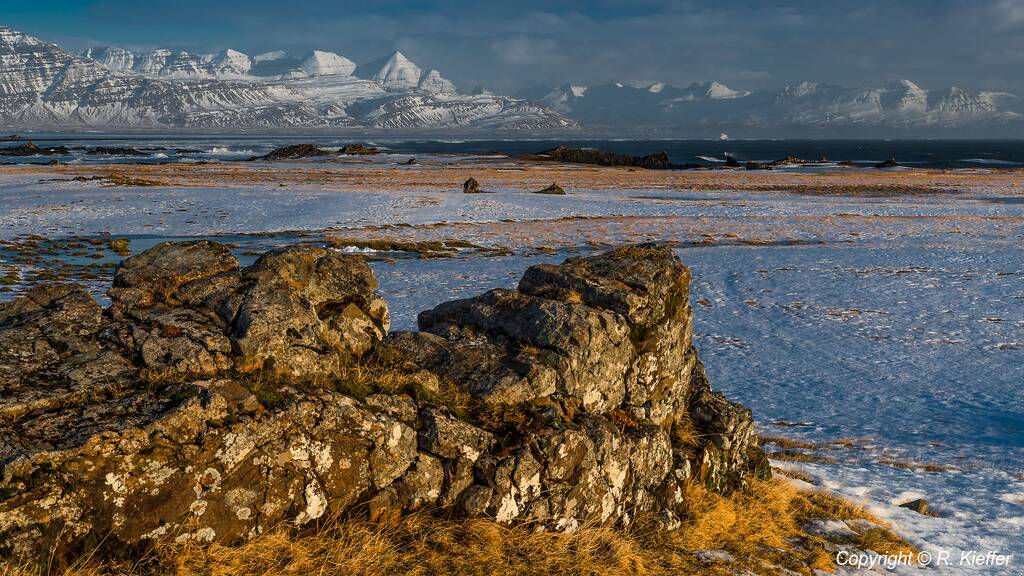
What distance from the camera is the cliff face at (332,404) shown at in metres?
6.44

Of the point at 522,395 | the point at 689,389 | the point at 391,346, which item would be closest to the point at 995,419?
the point at 689,389

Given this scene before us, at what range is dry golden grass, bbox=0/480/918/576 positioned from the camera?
21.7 ft

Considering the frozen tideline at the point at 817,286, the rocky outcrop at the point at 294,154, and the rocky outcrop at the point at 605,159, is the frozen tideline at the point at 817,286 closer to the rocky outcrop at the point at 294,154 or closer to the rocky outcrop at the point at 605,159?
the rocky outcrop at the point at 605,159

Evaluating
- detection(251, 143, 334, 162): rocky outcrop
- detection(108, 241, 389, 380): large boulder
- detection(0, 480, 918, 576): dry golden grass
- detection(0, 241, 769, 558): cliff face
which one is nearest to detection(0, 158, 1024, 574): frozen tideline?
detection(0, 480, 918, 576): dry golden grass

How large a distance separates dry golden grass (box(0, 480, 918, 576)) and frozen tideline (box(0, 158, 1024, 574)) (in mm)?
1773

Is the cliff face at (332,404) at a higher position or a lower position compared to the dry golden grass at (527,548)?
higher

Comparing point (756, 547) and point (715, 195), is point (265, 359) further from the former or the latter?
point (715, 195)

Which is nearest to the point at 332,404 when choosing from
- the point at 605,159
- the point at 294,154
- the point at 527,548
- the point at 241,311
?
the point at 241,311

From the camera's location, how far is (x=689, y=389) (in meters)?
11.4

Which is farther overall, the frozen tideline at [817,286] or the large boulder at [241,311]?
the frozen tideline at [817,286]

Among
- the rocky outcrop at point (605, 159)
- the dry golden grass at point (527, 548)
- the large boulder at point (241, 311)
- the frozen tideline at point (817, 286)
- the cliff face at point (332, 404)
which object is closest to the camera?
the cliff face at point (332, 404)

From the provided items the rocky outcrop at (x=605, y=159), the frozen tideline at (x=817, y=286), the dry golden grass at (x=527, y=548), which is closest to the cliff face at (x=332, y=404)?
the dry golden grass at (x=527, y=548)

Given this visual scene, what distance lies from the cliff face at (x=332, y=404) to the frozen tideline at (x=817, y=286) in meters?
3.53

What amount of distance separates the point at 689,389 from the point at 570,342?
3076 millimetres
